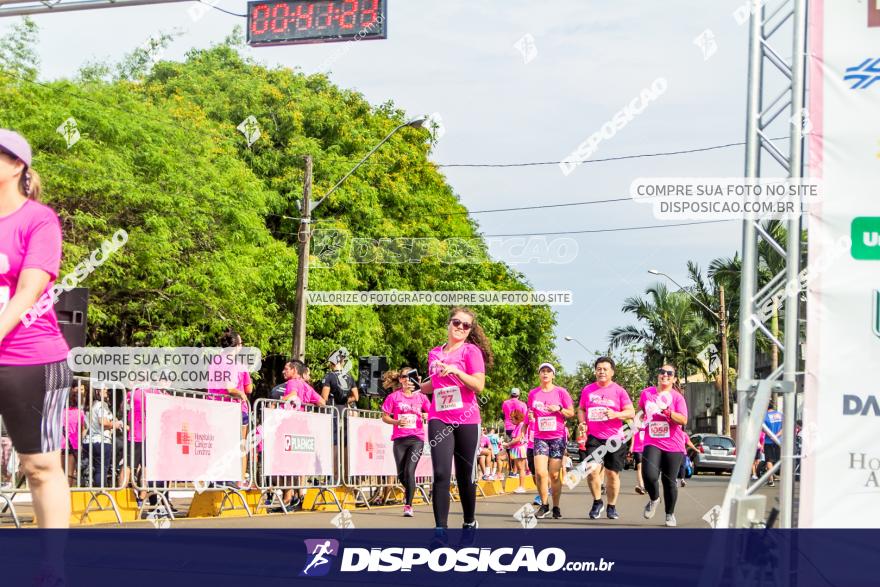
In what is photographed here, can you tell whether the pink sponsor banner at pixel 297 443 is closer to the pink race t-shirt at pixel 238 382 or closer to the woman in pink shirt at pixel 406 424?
the pink race t-shirt at pixel 238 382

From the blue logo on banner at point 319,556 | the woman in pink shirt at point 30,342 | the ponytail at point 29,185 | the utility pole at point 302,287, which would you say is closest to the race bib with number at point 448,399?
the blue logo on banner at point 319,556

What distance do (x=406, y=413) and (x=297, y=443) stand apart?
158cm

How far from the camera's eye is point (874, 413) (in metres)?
6.57

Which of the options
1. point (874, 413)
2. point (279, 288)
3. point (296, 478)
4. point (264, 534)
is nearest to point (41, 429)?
point (874, 413)

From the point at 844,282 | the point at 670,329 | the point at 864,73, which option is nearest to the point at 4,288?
the point at 844,282

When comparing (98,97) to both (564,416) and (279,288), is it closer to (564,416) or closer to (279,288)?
(279,288)

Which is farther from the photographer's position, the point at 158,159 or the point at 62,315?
the point at 158,159

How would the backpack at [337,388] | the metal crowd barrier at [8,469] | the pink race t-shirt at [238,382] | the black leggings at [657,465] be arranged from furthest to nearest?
the backpack at [337,388]
the pink race t-shirt at [238,382]
the black leggings at [657,465]
the metal crowd barrier at [8,469]

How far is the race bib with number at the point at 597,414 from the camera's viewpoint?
14.3 meters

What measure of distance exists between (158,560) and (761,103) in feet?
15.0

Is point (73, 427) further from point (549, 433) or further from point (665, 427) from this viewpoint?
point (665, 427)

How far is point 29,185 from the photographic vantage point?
16.8 ft

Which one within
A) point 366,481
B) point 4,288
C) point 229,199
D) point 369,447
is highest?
point 229,199

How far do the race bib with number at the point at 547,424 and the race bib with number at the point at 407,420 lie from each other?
166 cm
